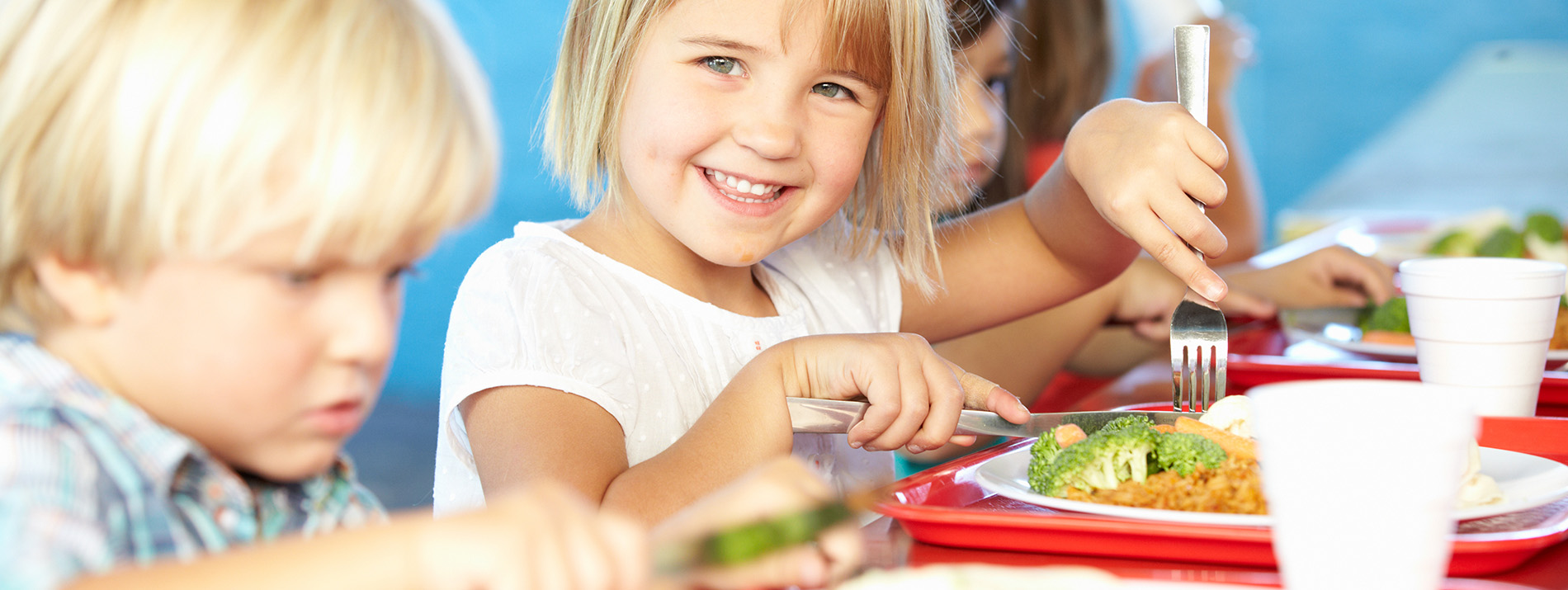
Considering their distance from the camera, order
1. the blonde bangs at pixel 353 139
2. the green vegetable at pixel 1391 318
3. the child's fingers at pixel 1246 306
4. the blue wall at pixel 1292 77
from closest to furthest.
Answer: the blonde bangs at pixel 353 139
the green vegetable at pixel 1391 318
the child's fingers at pixel 1246 306
the blue wall at pixel 1292 77

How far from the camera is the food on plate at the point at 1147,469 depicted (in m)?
0.80

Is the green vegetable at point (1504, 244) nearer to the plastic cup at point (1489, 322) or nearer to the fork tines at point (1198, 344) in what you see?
the plastic cup at point (1489, 322)

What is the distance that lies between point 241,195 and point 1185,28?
87 cm

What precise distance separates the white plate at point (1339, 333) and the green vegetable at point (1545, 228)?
53 cm

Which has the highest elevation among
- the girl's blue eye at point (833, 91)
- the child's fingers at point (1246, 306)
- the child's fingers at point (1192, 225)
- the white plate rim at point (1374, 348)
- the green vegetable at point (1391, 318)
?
the girl's blue eye at point (833, 91)

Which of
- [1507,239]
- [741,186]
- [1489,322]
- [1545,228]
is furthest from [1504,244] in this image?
[741,186]

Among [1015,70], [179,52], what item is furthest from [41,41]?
[1015,70]

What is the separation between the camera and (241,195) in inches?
22.2

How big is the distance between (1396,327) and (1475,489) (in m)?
0.84

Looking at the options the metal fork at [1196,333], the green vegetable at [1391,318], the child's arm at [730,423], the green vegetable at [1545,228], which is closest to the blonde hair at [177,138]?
the child's arm at [730,423]

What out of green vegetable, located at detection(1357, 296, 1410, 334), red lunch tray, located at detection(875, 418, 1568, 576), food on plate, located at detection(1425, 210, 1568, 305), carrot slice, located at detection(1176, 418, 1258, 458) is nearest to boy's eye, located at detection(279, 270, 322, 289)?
red lunch tray, located at detection(875, 418, 1568, 576)

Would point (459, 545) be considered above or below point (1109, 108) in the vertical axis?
Answer: below

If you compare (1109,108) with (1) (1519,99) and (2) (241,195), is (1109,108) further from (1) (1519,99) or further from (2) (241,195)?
(1) (1519,99)

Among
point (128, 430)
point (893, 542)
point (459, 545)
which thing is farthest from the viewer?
point (893, 542)
